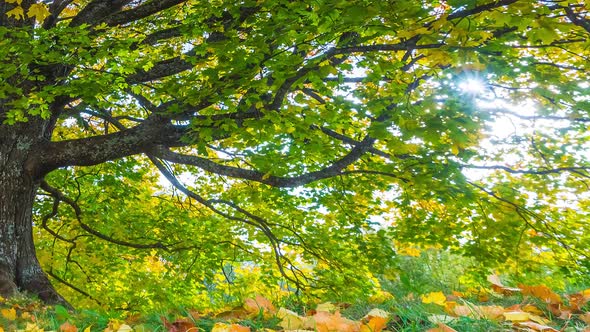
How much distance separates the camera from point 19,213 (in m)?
5.55

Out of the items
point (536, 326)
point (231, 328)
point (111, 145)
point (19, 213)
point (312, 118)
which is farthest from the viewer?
point (19, 213)

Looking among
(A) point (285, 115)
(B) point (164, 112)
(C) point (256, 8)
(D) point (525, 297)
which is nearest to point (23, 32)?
(B) point (164, 112)

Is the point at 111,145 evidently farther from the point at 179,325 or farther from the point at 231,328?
the point at 231,328

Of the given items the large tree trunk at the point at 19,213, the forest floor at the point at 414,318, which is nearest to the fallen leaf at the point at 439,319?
the forest floor at the point at 414,318

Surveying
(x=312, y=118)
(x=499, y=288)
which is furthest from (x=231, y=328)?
(x=312, y=118)

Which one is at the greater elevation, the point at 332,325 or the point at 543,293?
the point at 543,293

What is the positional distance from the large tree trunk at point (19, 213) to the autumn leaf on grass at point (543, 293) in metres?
5.03

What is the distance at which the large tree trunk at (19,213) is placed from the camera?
5.21m

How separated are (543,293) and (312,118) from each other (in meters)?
2.70

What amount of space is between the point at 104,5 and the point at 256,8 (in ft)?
7.52

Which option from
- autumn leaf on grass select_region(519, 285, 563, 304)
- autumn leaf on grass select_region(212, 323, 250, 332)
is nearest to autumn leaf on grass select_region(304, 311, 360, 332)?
autumn leaf on grass select_region(212, 323, 250, 332)

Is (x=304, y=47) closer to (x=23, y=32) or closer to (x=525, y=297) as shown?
(x=525, y=297)

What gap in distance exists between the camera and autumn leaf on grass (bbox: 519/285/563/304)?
6.67 feet

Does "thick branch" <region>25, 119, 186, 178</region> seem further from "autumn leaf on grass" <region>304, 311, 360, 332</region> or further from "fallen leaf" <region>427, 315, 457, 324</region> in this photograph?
"fallen leaf" <region>427, 315, 457, 324</region>
